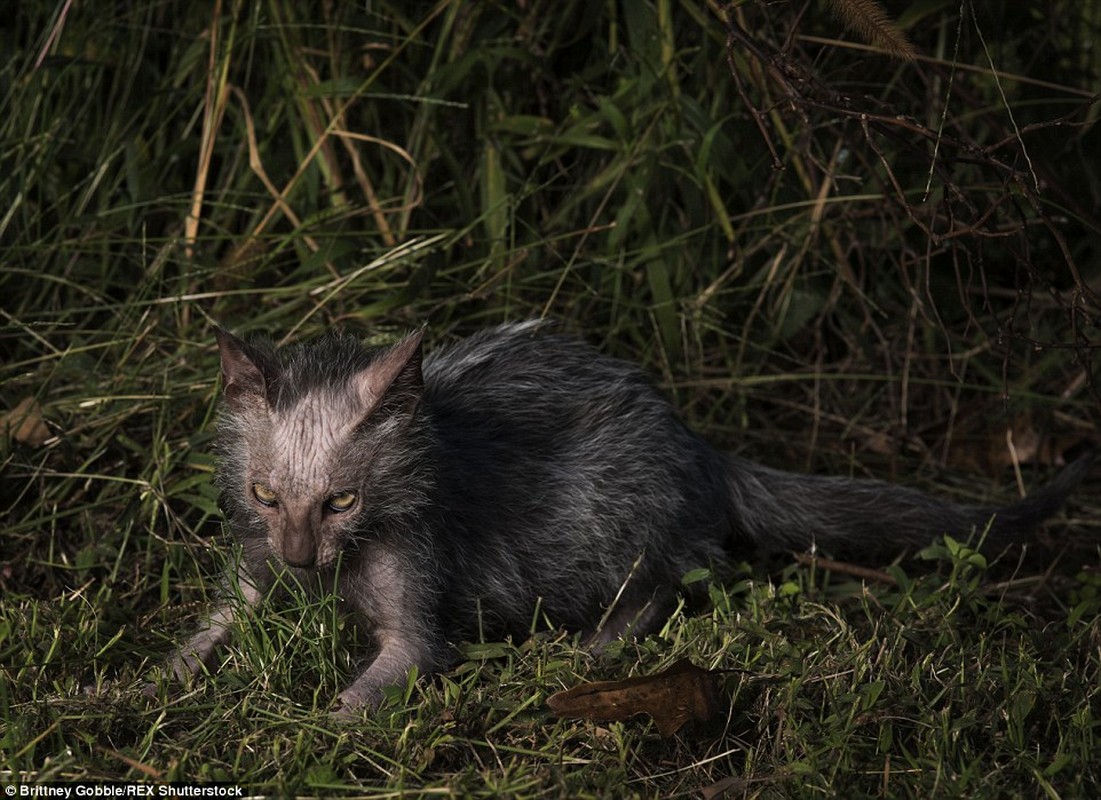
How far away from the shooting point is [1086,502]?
4914 millimetres

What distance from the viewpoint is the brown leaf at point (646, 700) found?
317 centimetres

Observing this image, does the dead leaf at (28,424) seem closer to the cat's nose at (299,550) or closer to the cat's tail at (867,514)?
the cat's nose at (299,550)

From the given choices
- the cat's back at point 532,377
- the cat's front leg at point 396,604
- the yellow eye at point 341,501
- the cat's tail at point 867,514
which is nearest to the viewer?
the yellow eye at point 341,501

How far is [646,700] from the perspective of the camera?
3.17 metres

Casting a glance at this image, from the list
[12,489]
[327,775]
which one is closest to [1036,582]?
[327,775]

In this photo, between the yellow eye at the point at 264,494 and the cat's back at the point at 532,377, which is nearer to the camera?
the yellow eye at the point at 264,494

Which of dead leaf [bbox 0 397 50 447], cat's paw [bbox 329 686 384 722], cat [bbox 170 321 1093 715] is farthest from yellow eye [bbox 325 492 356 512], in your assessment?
dead leaf [bbox 0 397 50 447]

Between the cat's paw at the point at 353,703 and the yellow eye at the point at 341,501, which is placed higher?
the yellow eye at the point at 341,501

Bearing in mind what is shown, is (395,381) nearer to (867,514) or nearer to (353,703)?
(353,703)

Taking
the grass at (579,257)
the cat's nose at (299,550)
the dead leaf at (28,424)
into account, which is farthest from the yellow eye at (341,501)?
the dead leaf at (28,424)

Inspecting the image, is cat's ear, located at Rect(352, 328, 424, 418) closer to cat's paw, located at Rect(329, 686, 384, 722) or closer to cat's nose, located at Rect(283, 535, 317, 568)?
cat's nose, located at Rect(283, 535, 317, 568)

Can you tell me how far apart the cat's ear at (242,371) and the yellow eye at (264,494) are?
23 cm

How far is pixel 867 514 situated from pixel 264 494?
1.98 meters

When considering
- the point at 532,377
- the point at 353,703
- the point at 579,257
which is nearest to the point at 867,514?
the point at 532,377
